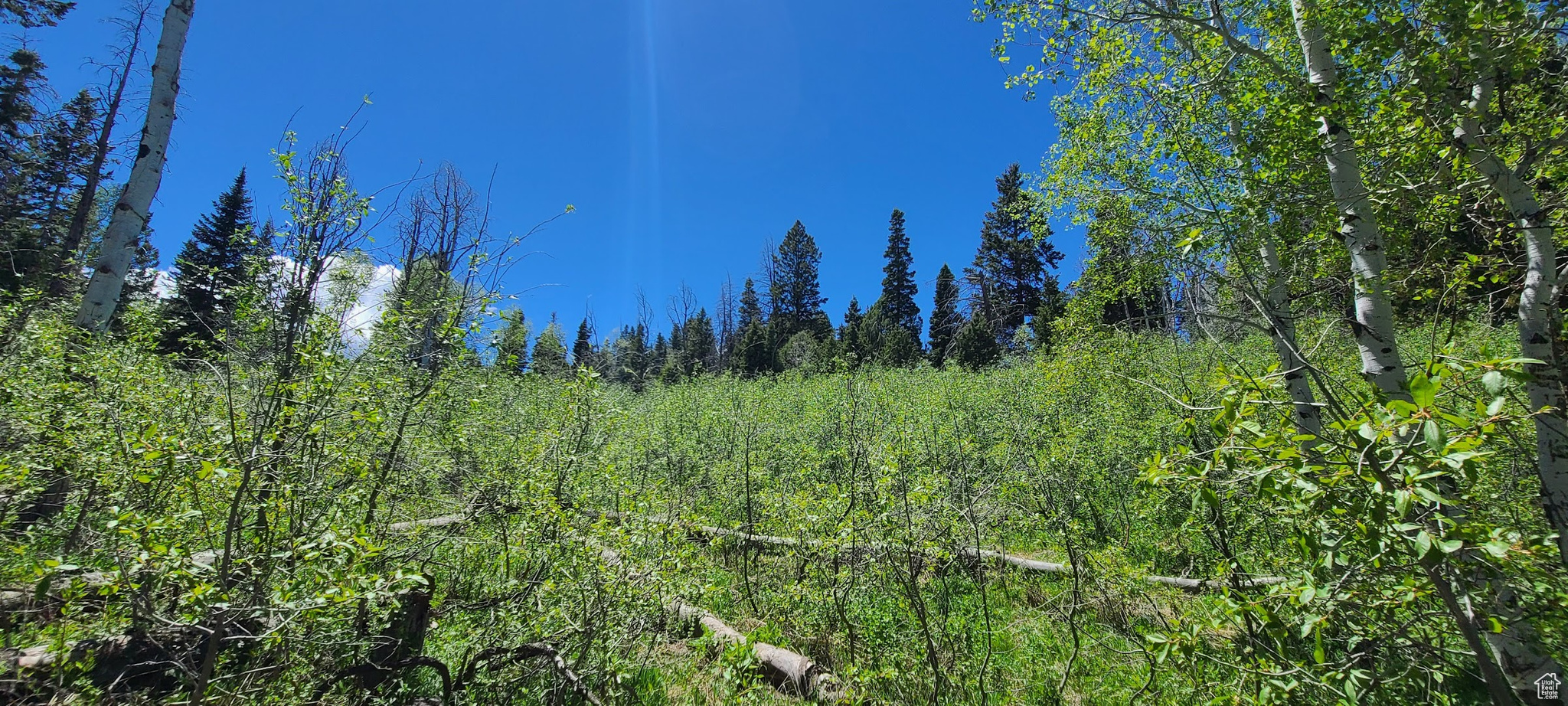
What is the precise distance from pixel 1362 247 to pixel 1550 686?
2.59 meters

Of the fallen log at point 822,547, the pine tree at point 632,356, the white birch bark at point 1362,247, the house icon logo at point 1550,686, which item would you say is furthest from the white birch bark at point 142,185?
the pine tree at point 632,356

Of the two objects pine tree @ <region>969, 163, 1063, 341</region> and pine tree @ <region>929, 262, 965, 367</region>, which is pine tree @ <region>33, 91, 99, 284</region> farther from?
pine tree @ <region>969, 163, 1063, 341</region>

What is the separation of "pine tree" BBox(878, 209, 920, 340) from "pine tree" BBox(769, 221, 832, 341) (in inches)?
299

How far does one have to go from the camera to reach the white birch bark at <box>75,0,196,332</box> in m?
5.41

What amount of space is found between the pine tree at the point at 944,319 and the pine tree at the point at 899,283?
456 centimetres

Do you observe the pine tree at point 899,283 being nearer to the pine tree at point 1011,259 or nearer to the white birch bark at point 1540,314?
the pine tree at point 1011,259

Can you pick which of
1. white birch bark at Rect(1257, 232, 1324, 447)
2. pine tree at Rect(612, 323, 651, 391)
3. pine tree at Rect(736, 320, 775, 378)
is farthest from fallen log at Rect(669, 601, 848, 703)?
pine tree at Rect(612, 323, 651, 391)

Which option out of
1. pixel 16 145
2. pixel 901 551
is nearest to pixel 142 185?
pixel 901 551

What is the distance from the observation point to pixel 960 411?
10.9 m

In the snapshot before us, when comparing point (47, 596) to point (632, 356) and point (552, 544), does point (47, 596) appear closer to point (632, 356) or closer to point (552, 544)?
point (552, 544)

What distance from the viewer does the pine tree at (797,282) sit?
156ft

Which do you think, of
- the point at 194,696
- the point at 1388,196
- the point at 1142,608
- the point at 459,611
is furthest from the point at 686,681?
the point at 1388,196

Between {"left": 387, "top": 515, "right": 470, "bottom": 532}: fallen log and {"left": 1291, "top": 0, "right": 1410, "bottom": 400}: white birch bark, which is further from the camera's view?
{"left": 387, "top": 515, "right": 470, "bottom": 532}: fallen log

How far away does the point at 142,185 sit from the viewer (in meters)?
5.65
